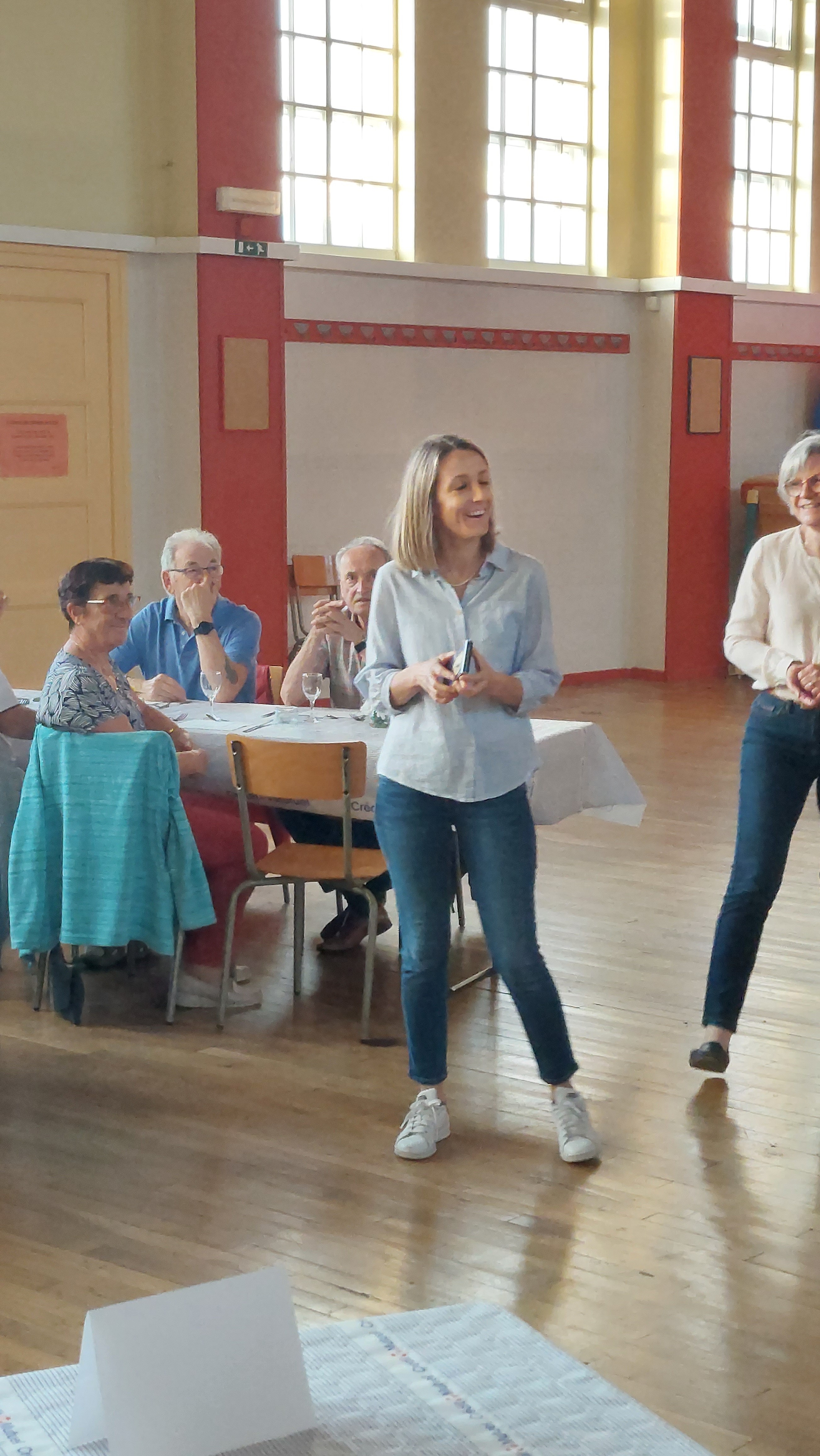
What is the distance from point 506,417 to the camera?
11141 millimetres

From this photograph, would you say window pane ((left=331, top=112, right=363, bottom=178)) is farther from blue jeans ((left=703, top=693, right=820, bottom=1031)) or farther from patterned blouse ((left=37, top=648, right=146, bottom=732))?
blue jeans ((left=703, top=693, right=820, bottom=1031))

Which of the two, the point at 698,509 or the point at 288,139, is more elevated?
the point at 288,139

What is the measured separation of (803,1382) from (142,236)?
7.42 meters

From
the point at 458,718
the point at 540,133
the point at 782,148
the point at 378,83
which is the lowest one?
the point at 458,718

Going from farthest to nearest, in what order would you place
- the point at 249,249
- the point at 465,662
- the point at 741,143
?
the point at 741,143
the point at 249,249
the point at 465,662

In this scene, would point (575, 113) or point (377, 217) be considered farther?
point (575, 113)

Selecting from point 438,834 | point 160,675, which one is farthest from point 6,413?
point 438,834

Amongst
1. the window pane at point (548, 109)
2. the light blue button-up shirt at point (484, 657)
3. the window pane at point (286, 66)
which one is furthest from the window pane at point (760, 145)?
the light blue button-up shirt at point (484, 657)

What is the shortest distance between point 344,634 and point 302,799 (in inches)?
32.2

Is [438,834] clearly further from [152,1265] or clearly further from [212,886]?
[212,886]

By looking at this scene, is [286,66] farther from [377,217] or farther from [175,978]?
[175,978]

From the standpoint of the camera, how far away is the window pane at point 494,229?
11039 millimetres

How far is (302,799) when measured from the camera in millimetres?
4598

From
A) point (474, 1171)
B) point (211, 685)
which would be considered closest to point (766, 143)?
point (211, 685)
